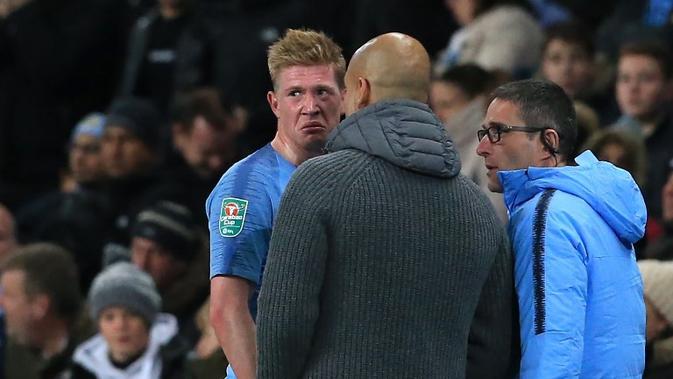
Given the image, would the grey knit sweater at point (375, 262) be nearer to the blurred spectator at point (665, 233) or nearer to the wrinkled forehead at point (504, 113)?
the wrinkled forehead at point (504, 113)

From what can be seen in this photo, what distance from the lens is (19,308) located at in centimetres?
811

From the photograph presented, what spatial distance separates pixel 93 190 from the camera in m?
9.54

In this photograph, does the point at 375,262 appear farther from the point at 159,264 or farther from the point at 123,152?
the point at 123,152

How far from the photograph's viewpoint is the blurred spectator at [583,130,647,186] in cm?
734

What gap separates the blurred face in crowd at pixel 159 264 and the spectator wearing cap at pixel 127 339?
623 millimetres

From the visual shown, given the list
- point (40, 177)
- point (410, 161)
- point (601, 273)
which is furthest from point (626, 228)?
point (40, 177)

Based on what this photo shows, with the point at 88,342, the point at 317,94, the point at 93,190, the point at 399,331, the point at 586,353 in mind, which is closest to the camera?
the point at 399,331

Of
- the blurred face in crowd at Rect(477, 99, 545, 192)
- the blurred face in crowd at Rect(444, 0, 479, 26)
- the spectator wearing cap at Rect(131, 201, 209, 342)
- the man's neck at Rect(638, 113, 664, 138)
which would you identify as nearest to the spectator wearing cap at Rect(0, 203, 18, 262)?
the spectator wearing cap at Rect(131, 201, 209, 342)

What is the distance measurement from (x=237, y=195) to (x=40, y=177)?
6.72 m

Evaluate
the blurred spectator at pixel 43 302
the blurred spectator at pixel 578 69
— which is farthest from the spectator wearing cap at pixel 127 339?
the blurred spectator at pixel 578 69

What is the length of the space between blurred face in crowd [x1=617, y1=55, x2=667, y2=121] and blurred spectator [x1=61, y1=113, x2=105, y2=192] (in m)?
3.24

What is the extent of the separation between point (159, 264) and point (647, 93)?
269cm

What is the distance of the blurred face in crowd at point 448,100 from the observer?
7.75 m

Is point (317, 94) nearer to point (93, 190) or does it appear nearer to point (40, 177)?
point (93, 190)
